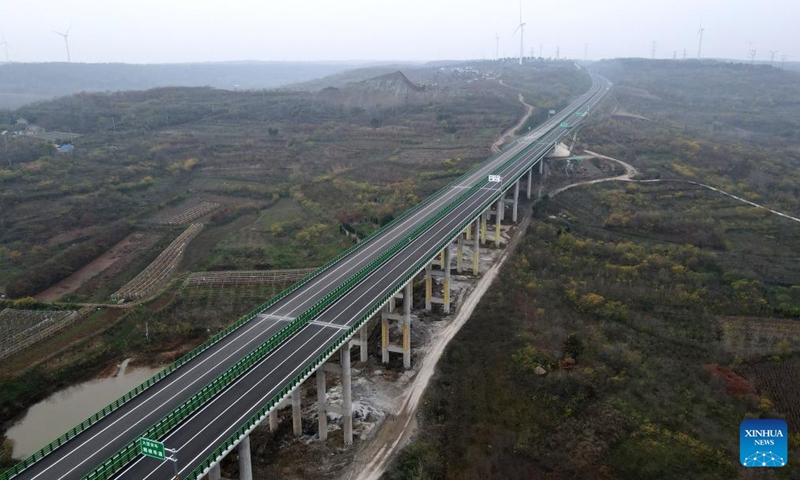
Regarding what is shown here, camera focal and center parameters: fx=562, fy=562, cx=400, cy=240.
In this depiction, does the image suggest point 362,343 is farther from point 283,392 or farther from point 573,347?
point 573,347

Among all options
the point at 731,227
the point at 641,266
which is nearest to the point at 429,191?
the point at 641,266

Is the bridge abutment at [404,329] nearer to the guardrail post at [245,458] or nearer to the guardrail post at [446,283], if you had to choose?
the guardrail post at [446,283]

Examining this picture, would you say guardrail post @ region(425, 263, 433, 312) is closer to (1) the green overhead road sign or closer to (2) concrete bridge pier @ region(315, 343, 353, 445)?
(2) concrete bridge pier @ region(315, 343, 353, 445)

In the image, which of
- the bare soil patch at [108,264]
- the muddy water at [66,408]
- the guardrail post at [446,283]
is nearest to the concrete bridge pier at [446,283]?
the guardrail post at [446,283]

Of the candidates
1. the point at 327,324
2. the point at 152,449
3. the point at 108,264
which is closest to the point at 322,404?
the point at 327,324

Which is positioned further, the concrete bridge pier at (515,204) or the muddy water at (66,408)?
the concrete bridge pier at (515,204)
